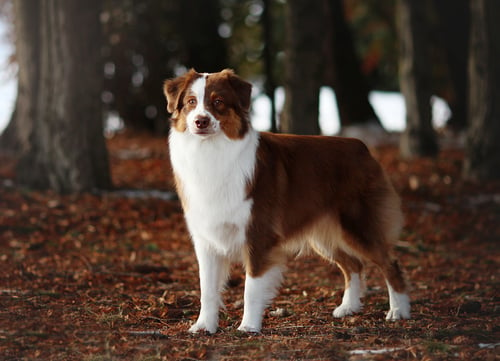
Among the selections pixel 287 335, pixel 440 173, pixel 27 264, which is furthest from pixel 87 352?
pixel 440 173

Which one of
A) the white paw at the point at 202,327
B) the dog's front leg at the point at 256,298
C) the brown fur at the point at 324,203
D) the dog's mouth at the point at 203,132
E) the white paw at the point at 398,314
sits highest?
the dog's mouth at the point at 203,132

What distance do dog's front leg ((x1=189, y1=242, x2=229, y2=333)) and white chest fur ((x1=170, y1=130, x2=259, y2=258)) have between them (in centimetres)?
16

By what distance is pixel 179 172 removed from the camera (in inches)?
225

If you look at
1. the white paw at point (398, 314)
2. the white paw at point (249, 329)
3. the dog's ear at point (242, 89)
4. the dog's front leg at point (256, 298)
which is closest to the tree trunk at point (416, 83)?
the white paw at point (398, 314)

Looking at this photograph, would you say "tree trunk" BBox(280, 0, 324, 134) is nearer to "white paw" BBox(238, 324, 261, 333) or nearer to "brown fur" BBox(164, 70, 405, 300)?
"brown fur" BBox(164, 70, 405, 300)

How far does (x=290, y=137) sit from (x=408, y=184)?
276 inches

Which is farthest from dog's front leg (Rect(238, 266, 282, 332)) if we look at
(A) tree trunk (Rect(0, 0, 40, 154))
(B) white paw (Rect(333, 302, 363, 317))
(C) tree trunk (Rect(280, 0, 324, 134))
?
(A) tree trunk (Rect(0, 0, 40, 154))

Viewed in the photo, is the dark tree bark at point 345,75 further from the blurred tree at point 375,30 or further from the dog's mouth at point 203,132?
the dog's mouth at point 203,132

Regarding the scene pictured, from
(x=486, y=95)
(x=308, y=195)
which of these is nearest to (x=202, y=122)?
(x=308, y=195)

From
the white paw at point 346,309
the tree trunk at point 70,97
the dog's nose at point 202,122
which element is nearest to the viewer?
the dog's nose at point 202,122

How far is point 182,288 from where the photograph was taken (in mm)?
7293

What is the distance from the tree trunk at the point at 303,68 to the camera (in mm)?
10414

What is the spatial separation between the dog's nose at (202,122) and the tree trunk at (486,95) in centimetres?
825

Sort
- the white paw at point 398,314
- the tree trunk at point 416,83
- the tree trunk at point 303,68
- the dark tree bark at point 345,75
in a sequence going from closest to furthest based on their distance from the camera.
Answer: the white paw at point 398,314 < the tree trunk at point 303,68 < the tree trunk at point 416,83 < the dark tree bark at point 345,75
